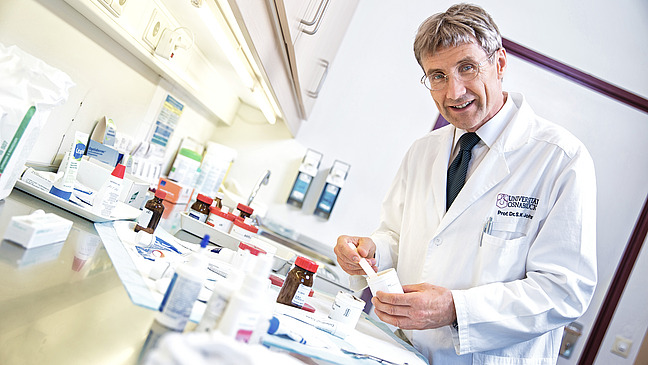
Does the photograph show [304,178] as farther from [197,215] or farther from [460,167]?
[460,167]

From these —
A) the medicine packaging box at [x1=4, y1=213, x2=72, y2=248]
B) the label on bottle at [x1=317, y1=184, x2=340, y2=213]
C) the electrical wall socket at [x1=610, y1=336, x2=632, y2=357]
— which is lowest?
the medicine packaging box at [x1=4, y1=213, x2=72, y2=248]

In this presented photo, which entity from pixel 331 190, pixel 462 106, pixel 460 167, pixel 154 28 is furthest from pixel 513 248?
pixel 331 190

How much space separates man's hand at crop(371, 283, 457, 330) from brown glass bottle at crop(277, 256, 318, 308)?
6.6 inches

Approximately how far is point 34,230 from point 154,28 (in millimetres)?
946

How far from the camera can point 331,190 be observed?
2.96m

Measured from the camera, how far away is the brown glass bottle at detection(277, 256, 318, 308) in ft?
3.94

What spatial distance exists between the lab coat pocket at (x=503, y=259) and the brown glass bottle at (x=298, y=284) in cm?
49

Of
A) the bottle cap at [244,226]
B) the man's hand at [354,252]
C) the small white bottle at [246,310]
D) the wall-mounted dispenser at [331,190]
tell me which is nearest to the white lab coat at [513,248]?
the man's hand at [354,252]

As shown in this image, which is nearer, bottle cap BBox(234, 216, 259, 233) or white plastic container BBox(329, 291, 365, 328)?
white plastic container BBox(329, 291, 365, 328)

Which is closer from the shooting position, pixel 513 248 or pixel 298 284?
pixel 298 284

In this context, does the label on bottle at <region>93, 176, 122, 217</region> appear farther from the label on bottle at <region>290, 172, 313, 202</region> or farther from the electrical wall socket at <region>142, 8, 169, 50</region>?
the label on bottle at <region>290, 172, 313, 202</region>

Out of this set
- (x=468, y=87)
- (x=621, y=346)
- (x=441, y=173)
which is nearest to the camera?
(x=468, y=87)

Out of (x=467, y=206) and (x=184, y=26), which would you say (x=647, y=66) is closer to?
(x=467, y=206)

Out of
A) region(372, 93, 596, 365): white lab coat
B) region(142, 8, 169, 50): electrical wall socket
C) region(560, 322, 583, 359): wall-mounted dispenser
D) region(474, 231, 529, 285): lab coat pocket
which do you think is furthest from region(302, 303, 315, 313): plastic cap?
region(560, 322, 583, 359): wall-mounted dispenser
